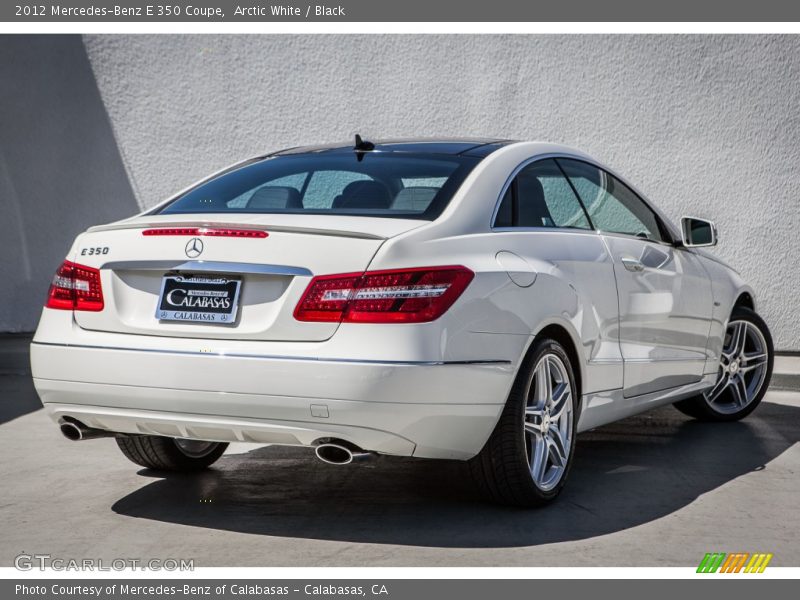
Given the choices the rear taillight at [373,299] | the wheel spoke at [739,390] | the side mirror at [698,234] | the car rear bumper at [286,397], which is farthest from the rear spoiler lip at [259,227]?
the wheel spoke at [739,390]

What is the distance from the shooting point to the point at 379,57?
32.7ft

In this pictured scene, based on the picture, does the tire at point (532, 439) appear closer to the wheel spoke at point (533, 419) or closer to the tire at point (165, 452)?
the wheel spoke at point (533, 419)

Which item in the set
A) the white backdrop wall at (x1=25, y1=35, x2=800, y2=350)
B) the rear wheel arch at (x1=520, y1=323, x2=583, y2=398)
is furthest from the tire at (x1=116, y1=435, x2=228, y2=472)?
the white backdrop wall at (x1=25, y1=35, x2=800, y2=350)

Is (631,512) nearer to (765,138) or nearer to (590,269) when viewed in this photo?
(590,269)

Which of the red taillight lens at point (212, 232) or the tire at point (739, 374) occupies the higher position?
the red taillight lens at point (212, 232)

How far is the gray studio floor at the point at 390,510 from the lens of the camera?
390cm

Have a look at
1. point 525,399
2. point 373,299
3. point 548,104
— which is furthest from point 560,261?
point 548,104

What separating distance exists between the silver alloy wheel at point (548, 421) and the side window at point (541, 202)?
1.94 feet

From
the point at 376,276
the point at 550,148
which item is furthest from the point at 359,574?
the point at 550,148

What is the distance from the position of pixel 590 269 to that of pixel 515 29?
5431mm

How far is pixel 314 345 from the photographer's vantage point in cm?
378

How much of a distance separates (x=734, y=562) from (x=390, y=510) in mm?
1383

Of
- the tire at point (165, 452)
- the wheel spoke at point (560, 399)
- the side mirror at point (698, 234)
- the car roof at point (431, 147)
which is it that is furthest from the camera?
the side mirror at point (698, 234)

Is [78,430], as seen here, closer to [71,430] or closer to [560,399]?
[71,430]
